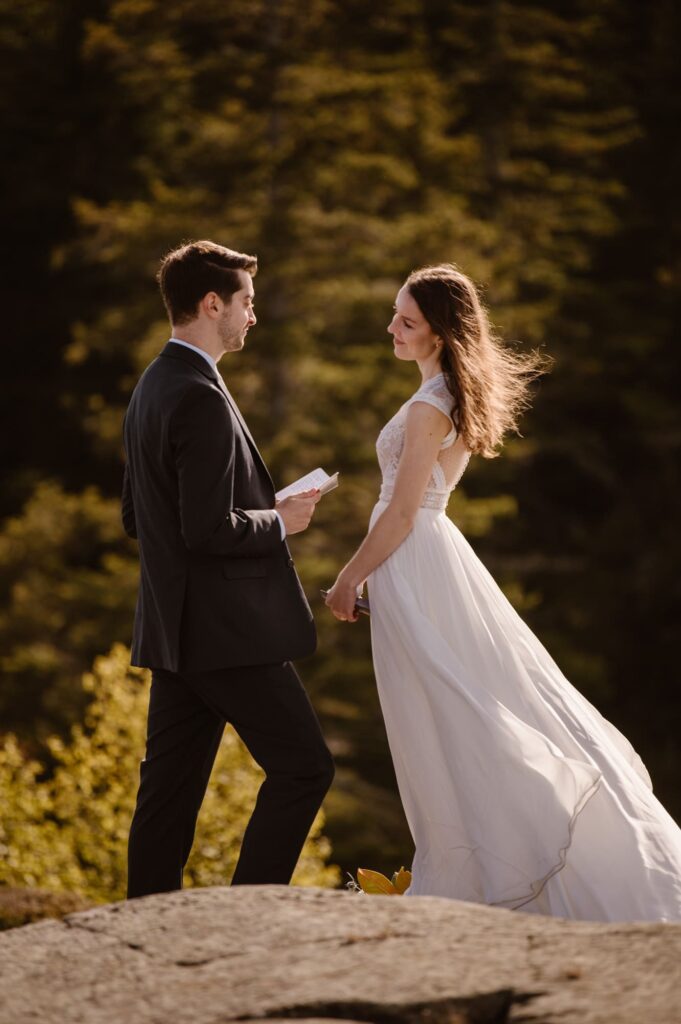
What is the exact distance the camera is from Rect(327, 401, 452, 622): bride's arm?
4020 mm

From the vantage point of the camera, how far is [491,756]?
12.8 ft

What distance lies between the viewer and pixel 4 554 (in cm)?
1634

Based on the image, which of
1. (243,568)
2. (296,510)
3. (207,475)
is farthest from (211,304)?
(243,568)

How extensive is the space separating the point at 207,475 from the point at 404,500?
774 millimetres


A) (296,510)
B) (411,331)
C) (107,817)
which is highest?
(107,817)

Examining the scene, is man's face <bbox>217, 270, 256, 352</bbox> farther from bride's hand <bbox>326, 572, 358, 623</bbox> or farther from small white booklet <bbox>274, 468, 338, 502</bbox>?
bride's hand <bbox>326, 572, 358, 623</bbox>

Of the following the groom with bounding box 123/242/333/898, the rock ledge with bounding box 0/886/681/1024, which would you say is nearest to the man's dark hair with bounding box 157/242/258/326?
the groom with bounding box 123/242/333/898

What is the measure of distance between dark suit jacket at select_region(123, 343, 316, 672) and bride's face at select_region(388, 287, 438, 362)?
2.22ft

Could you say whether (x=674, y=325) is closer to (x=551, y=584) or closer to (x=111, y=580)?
(x=551, y=584)

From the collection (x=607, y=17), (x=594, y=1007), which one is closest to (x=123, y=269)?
(x=607, y=17)

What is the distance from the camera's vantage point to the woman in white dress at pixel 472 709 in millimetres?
3805

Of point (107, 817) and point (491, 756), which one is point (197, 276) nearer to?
point (491, 756)

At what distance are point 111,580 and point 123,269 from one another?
3623mm

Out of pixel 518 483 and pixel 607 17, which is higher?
pixel 607 17
